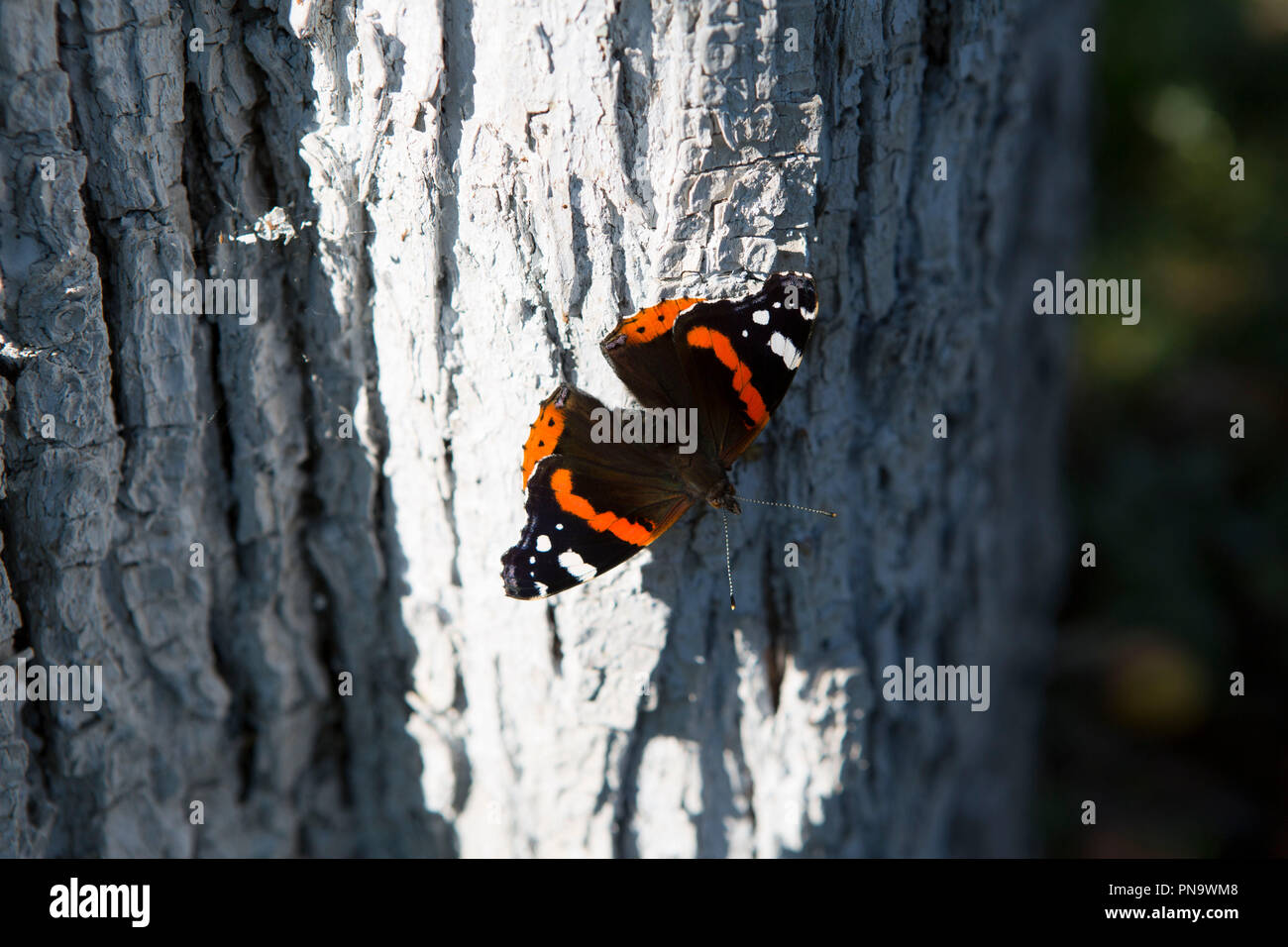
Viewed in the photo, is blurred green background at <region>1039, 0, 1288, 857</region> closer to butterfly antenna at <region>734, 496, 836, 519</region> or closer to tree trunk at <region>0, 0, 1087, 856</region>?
tree trunk at <region>0, 0, 1087, 856</region>

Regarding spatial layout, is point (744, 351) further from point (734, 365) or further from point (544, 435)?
point (544, 435)

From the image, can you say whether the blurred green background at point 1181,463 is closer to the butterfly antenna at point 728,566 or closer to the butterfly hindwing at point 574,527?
the butterfly antenna at point 728,566

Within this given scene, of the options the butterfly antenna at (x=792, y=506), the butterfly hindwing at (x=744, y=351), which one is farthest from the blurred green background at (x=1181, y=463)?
the butterfly hindwing at (x=744, y=351)

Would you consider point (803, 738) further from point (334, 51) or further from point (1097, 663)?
point (1097, 663)

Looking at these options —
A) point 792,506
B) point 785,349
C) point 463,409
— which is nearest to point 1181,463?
point 792,506

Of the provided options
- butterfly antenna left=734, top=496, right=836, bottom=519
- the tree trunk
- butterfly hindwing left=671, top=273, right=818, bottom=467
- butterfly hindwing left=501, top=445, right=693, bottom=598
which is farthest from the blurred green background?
butterfly hindwing left=501, top=445, right=693, bottom=598

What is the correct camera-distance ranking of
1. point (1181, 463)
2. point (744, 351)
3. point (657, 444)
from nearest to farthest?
point (744, 351) → point (657, 444) → point (1181, 463)
